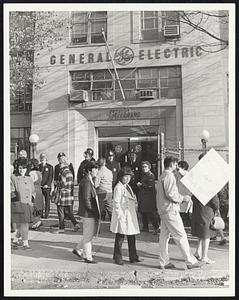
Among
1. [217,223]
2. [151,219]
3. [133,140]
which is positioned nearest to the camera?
[217,223]

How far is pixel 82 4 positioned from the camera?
544 centimetres

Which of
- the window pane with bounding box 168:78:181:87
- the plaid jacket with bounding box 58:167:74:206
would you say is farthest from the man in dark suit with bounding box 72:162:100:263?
the window pane with bounding box 168:78:181:87

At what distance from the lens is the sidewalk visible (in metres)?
5.34

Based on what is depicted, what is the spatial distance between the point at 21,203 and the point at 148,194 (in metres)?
2.38

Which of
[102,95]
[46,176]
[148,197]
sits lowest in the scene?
[148,197]

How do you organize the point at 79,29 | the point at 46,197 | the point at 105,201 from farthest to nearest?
the point at 79,29
the point at 46,197
the point at 105,201

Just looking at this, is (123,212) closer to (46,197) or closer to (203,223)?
(203,223)

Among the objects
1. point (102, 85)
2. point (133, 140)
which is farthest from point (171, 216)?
point (102, 85)

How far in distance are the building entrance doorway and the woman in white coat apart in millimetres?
4869

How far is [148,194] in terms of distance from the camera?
277 inches

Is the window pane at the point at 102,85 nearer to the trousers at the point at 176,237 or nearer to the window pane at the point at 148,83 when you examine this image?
the window pane at the point at 148,83

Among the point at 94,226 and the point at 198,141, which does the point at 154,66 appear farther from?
the point at 94,226

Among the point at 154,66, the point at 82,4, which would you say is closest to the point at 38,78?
→ the point at 154,66

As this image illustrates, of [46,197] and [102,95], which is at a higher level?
[102,95]
